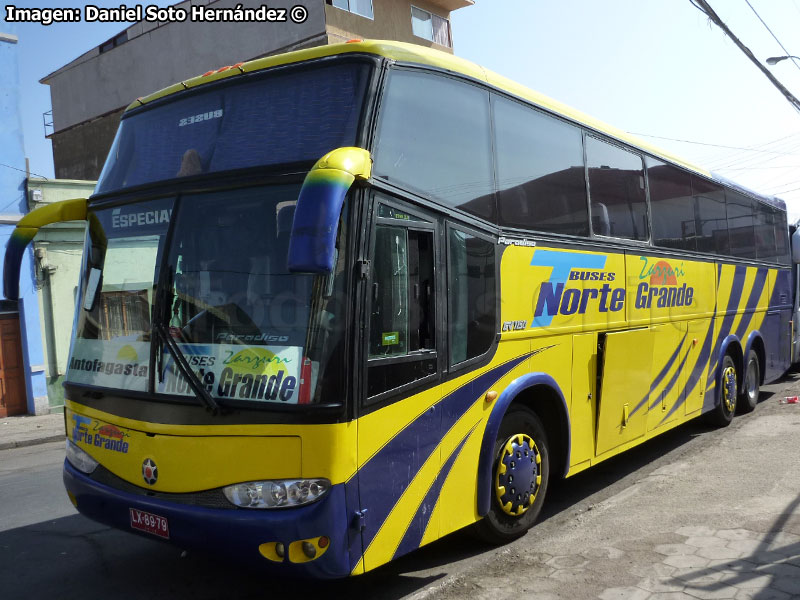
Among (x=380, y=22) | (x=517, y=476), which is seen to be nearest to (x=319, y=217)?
(x=517, y=476)

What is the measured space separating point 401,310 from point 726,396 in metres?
7.58

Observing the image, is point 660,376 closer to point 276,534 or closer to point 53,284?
point 276,534

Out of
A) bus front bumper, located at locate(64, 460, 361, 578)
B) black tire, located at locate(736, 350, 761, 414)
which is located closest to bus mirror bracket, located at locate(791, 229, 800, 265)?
black tire, located at locate(736, 350, 761, 414)

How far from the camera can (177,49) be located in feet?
97.3

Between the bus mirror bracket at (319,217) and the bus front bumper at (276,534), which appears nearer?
the bus mirror bracket at (319,217)

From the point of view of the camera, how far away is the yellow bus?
12.9 feet

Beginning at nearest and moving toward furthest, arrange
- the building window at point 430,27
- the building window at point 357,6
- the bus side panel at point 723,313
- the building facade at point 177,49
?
the bus side panel at point 723,313
the building window at point 357,6
the building facade at point 177,49
the building window at point 430,27

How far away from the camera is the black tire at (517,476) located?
211 inches

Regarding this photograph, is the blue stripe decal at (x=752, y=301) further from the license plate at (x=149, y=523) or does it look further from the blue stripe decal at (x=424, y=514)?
the license plate at (x=149, y=523)

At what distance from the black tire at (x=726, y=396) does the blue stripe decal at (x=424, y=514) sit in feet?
21.6

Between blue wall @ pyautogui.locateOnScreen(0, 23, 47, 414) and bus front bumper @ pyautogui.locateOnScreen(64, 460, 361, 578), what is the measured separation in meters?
14.2

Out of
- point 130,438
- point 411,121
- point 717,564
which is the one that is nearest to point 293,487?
point 130,438

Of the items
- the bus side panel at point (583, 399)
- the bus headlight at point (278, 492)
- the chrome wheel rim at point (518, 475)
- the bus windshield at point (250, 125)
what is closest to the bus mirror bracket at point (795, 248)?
the bus side panel at point (583, 399)

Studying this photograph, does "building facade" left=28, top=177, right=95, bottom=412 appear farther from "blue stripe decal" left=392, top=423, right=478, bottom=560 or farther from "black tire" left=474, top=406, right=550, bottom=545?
"blue stripe decal" left=392, top=423, right=478, bottom=560
